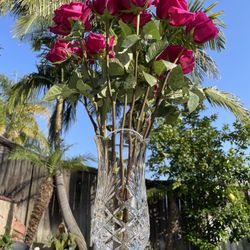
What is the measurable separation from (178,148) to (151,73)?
160 inches

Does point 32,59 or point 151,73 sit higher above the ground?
point 32,59

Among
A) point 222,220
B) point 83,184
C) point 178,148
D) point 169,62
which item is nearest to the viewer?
point 169,62

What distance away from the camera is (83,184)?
17.4 ft

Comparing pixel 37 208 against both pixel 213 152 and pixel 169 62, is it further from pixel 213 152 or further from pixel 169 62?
pixel 169 62

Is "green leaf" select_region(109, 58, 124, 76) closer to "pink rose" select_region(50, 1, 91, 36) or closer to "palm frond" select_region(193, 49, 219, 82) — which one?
"pink rose" select_region(50, 1, 91, 36)

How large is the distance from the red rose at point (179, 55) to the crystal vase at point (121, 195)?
0.22 m

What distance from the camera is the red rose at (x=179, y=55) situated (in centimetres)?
84

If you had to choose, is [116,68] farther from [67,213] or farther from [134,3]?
[67,213]

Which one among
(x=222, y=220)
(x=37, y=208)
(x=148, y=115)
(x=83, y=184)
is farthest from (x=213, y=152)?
(x=148, y=115)

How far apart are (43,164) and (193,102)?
4116 millimetres

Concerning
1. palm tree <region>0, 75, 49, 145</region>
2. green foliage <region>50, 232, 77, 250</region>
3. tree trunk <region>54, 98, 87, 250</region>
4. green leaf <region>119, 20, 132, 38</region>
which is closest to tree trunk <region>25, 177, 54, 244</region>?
tree trunk <region>54, 98, 87, 250</region>

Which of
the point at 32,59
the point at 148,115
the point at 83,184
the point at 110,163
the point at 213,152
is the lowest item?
the point at 110,163

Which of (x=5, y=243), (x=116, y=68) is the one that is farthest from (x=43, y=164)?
(x=116, y=68)

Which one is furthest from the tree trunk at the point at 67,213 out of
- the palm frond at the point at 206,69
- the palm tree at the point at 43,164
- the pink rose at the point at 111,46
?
the pink rose at the point at 111,46
